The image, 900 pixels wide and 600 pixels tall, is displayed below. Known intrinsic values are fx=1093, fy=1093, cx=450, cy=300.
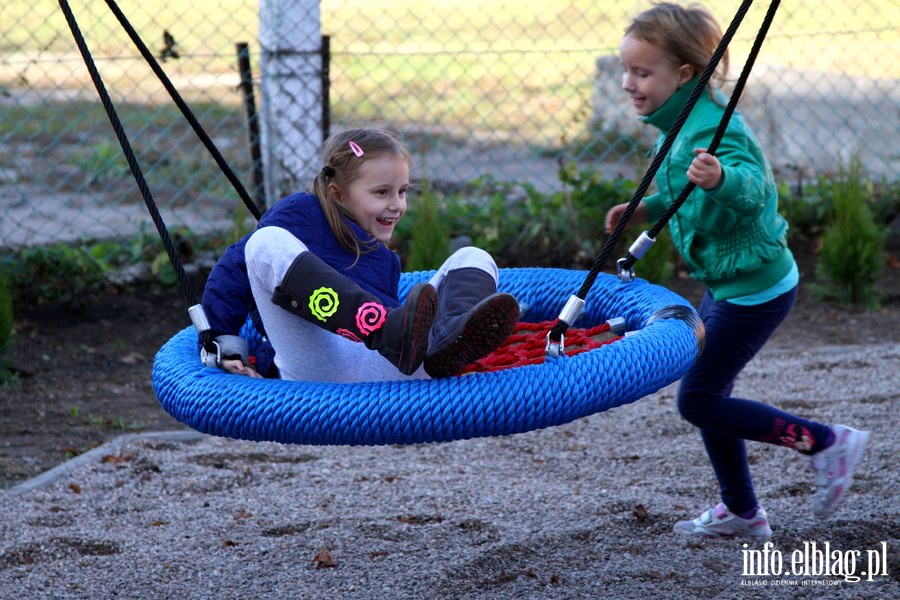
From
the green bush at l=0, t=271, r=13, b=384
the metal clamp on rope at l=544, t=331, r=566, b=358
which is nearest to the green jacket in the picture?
the metal clamp on rope at l=544, t=331, r=566, b=358

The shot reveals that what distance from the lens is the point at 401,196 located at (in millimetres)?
2590

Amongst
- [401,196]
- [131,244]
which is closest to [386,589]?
[401,196]

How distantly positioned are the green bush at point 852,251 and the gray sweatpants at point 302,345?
353 centimetres

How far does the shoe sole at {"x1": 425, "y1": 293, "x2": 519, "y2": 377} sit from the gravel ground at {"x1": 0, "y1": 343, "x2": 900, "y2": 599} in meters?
0.79

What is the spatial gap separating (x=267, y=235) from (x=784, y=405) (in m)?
2.49

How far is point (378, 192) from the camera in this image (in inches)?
100

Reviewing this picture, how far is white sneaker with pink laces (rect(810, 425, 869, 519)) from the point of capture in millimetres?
2730

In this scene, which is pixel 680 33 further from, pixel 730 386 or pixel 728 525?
pixel 728 525

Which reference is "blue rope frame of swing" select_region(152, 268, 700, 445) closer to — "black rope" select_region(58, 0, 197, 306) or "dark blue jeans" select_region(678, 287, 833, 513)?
Result: "black rope" select_region(58, 0, 197, 306)

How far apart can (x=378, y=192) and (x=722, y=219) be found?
83cm

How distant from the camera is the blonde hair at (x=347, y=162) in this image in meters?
2.54

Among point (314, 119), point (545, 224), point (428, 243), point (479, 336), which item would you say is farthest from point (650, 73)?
point (545, 224)

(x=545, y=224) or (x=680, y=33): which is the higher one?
(x=680, y=33)

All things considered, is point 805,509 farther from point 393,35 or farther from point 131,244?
point 393,35
